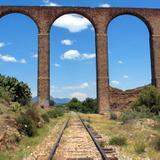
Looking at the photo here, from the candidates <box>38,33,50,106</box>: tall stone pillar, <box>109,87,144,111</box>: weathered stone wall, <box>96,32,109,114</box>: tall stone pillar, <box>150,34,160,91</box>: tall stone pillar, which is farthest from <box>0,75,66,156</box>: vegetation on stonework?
<box>150,34,160,91</box>: tall stone pillar

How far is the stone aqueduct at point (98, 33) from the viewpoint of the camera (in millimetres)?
32531

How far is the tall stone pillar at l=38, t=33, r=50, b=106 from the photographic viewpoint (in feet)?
105

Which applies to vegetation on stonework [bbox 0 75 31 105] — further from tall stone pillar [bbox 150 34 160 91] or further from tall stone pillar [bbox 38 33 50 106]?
tall stone pillar [bbox 150 34 160 91]

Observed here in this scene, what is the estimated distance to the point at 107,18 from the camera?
33906 millimetres

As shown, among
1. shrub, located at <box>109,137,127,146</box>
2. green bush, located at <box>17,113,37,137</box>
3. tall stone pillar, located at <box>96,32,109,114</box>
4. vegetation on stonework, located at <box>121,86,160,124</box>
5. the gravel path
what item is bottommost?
the gravel path

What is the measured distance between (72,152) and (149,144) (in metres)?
2.49

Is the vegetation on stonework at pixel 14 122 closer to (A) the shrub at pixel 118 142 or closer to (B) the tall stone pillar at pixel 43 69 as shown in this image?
(A) the shrub at pixel 118 142

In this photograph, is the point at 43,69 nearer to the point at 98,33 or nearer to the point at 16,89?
the point at 98,33

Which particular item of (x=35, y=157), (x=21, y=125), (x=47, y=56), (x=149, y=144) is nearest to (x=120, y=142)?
(x=149, y=144)

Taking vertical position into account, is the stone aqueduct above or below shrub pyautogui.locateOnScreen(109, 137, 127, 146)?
above

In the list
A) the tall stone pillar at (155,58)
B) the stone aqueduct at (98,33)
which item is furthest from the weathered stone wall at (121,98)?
the tall stone pillar at (155,58)

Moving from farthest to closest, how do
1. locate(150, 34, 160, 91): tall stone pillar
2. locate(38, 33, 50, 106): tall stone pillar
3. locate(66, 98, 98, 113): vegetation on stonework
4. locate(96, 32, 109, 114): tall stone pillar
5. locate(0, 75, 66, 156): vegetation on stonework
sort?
locate(66, 98, 98, 113): vegetation on stonework
locate(150, 34, 160, 91): tall stone pillar
locate(96, 32, 109, 114): tall stone pillar
locate(38, 33, 50, 106): tall stone pillar
locate(0, 75, 66, 156): vegetation on stonework

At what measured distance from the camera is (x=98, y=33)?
3372 cm

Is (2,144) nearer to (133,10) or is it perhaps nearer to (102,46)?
(102,46)
